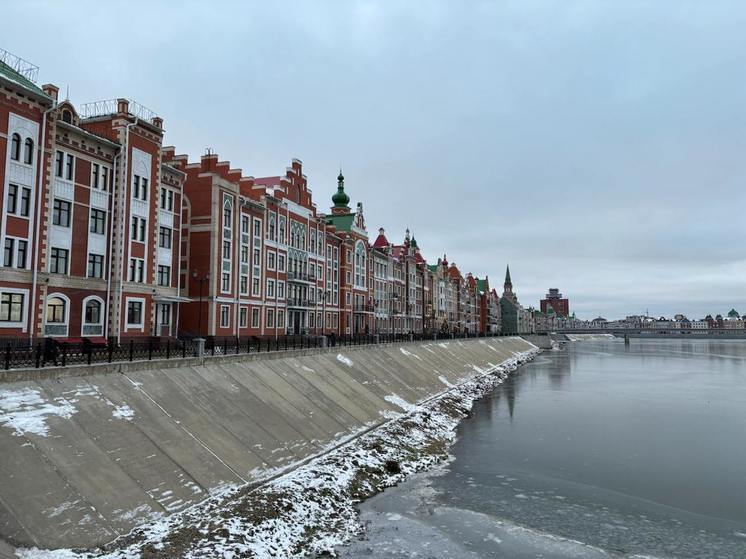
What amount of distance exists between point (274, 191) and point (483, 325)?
11639cm

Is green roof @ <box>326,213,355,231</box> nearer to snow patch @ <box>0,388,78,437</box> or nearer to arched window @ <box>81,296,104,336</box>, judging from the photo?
arched window @ <box>81,296,104,336</box>

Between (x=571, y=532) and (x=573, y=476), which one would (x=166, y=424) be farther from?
(x=573, y=476)

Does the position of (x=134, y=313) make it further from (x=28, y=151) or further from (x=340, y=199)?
(x=340, y=199)

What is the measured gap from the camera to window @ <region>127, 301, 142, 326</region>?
33931mm

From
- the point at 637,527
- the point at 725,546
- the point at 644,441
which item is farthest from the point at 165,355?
the point at 644,441

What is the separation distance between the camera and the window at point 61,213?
97.6 ft

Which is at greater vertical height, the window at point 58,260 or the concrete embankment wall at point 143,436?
the window at point 58,260

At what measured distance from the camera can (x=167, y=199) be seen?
38.9 m

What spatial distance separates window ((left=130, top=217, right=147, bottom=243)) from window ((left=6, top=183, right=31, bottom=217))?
7.02 metres

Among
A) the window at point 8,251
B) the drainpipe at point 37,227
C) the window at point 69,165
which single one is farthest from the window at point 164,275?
the window at point 8,251

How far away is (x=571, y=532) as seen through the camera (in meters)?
15.6

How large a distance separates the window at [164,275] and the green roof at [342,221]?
3122 cm

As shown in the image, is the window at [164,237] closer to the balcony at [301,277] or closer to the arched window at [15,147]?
the arched window at [15,147]

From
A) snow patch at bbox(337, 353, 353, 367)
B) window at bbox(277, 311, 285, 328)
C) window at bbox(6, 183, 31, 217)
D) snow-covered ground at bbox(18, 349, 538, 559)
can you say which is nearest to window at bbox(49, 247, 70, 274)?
window at bbox(6, 183, 31, 217)
